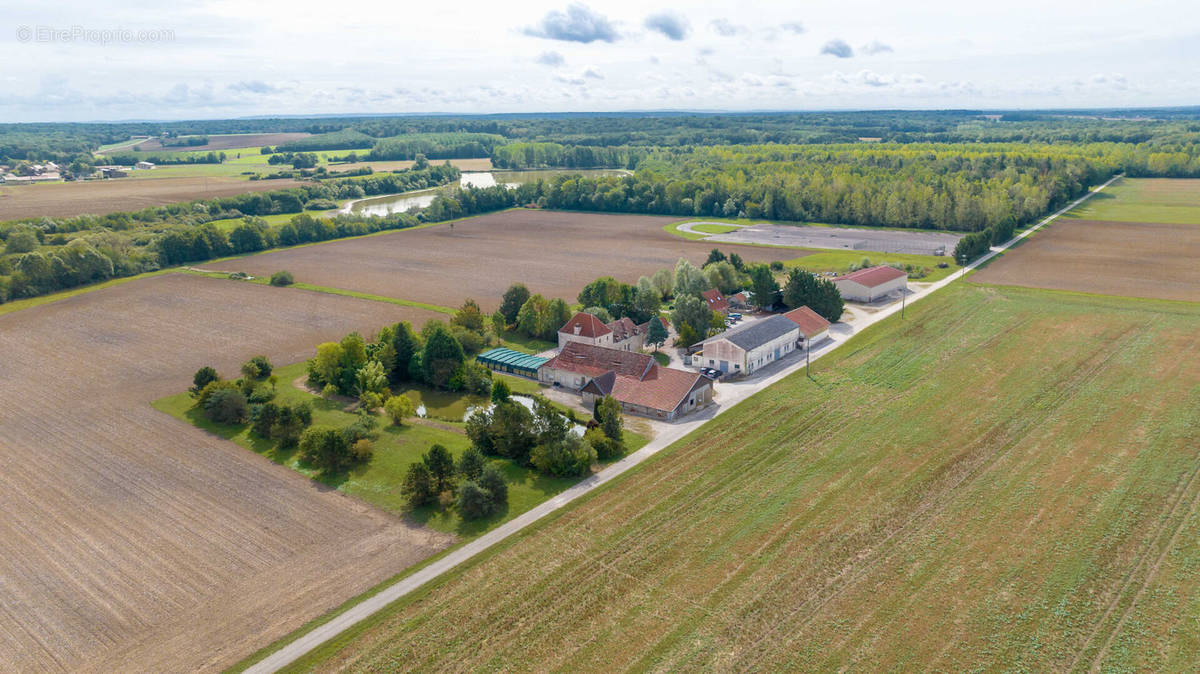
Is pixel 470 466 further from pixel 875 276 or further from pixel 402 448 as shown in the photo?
pixel 875 276

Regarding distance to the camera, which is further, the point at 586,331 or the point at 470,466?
the point at 586,331

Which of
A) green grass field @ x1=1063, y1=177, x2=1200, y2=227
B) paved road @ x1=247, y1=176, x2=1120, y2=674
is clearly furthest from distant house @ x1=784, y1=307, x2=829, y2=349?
green grass field @ x1=1063, y1=177, x2=1200, y2=227

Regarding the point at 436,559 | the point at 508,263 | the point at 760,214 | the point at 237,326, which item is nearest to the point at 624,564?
the point at 436,559

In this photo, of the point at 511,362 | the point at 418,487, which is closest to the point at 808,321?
the point at 511,362

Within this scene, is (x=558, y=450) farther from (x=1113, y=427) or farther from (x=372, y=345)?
(x=1113, y=427)

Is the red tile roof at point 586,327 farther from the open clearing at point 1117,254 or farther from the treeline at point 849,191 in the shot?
the treeline at point 849,191

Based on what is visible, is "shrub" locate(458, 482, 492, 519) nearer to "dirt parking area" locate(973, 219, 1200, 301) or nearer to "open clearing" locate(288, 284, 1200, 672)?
"open clearing" locate(288, 284, 1200, 672)
